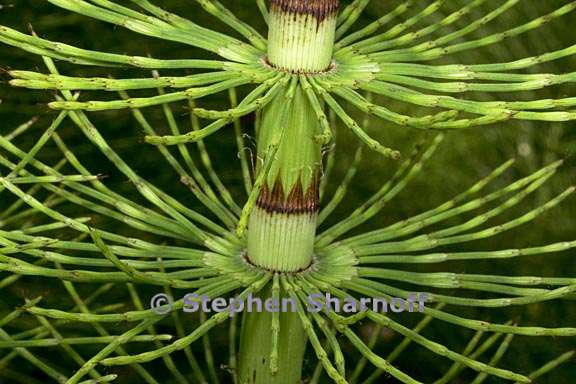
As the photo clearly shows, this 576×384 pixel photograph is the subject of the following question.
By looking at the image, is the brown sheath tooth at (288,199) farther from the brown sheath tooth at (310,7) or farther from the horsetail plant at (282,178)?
the brown sheath tooth at (310,7)

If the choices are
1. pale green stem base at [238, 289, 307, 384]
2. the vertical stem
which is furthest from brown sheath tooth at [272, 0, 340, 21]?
pale green stem base at [238, 289, 307, 384]

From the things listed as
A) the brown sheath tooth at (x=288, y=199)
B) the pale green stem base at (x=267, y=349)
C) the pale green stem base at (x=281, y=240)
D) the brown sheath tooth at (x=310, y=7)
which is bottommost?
the pale green stem base at (x=267, y=349)

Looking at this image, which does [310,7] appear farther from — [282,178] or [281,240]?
[281,240]

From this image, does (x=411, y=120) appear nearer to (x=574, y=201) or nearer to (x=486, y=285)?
(x=486, y=285)

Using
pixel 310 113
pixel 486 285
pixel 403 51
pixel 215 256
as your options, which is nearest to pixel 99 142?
pixel 215 256

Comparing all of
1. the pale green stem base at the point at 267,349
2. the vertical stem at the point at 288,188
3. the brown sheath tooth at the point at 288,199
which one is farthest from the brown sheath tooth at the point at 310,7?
the pale green stem base at the point at 267,349

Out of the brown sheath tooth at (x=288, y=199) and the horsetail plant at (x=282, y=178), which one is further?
the brown sheath tooth at (x=288, y=199)

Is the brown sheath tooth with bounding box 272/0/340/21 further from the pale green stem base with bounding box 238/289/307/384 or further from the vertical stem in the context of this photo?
the pale green stem base with bounding box 238/289/307/384

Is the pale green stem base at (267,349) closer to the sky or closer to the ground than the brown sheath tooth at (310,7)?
closer to the ground
